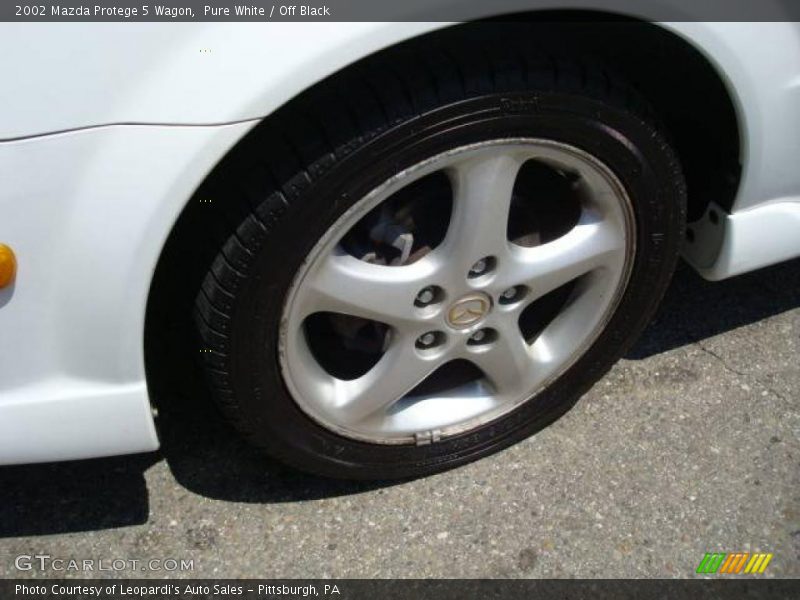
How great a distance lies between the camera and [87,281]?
1469 millimetres

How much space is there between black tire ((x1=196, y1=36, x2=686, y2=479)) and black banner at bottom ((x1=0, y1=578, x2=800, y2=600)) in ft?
1.11

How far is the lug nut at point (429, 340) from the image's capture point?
1.85m

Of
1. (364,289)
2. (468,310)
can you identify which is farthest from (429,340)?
(364,289)

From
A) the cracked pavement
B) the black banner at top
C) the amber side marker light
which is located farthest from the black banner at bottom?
the black banner at top

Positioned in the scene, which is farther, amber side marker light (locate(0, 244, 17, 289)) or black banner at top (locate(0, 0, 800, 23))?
amber side marker light (locate(0, 244, 17, 289))

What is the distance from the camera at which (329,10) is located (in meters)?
1.37

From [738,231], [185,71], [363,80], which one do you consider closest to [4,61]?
[185,71]

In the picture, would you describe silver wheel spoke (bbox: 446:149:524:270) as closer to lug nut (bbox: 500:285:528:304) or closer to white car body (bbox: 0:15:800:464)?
lug nut (bbox: 500:285:528:304)

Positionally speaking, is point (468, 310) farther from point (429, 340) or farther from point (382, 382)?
point (382, 382)

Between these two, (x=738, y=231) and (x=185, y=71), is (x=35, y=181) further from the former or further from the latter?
(x=738, y=231)

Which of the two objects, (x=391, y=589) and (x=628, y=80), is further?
(x=391, y=589)

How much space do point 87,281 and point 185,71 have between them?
379 mm

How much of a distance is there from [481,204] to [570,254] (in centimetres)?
27

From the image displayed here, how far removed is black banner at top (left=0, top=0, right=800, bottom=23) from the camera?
4.26 ft
